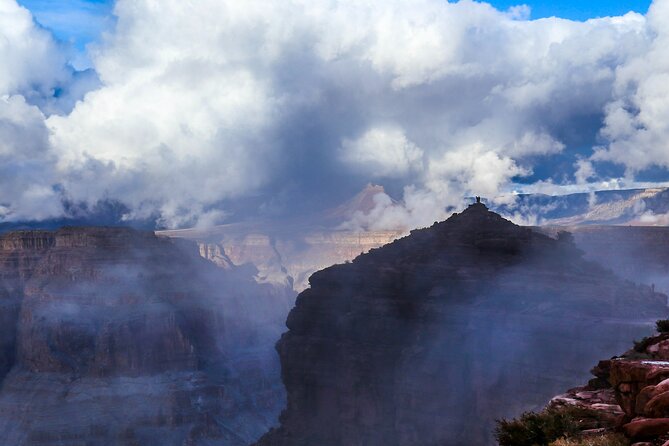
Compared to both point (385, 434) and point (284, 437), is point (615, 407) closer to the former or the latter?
point (385, 434)

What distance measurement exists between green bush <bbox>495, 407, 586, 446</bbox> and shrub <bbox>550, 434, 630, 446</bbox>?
0.59 metres

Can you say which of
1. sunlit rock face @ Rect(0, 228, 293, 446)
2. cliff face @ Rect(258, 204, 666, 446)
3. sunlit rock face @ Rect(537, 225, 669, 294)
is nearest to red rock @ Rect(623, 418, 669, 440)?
cliff face @ Rect(258, 204, 666, 446)

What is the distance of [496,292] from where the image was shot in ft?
192

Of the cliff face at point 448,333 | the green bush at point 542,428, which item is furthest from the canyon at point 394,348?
the green bush at point 542,428

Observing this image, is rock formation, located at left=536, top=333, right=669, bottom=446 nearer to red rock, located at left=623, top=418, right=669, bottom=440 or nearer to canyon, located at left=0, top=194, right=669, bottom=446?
red rock, located at left=623, top=418, right=669, bottom=440

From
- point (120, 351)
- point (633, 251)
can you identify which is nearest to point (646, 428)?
point (633, 251)

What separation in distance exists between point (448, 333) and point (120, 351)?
89960 mm

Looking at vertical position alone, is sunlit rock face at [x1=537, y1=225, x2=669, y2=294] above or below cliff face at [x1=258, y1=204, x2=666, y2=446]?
above

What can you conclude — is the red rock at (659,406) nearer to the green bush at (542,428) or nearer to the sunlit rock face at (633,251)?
the green bush at (542,428)

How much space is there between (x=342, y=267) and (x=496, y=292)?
1664 centimetres

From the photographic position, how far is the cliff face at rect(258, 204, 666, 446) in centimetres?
5134

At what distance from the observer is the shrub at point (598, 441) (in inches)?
765

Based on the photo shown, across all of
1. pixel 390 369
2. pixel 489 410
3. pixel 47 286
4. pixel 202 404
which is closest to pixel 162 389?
pixel 202 404

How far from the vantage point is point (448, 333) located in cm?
5875
